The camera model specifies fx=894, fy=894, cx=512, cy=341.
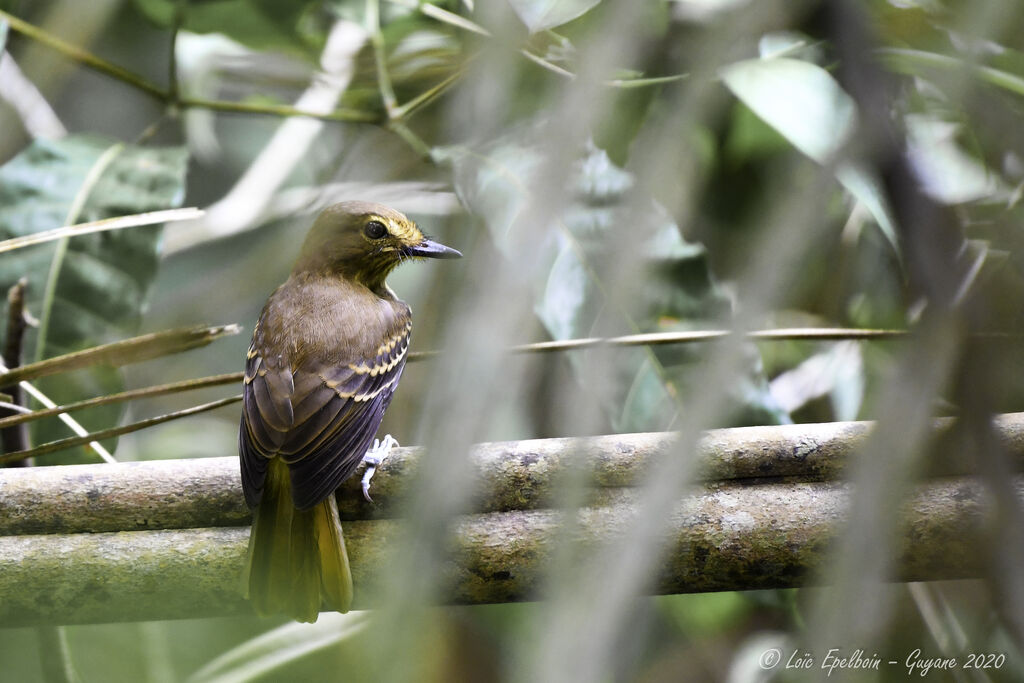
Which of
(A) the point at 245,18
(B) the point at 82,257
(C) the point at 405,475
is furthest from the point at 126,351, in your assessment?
(A) the point at 245,18

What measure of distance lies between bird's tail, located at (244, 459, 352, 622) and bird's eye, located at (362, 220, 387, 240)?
2.50 ft

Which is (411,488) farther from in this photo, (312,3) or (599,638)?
(312,3)

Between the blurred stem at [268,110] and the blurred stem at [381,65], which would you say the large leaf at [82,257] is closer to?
the blurred stem at [268,110]

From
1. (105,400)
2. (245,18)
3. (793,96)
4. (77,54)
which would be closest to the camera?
(105,400)

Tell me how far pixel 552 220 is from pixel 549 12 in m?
0.16

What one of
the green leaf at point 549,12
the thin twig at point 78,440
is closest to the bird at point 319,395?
the thin twig at point 78,440

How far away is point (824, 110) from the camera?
4.17 ft

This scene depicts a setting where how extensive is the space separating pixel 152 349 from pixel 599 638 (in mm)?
1117

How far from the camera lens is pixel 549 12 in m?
0.34

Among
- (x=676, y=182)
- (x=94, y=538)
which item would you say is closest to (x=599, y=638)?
(x=676, y=182)

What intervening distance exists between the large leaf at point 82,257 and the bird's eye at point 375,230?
398 millimetres

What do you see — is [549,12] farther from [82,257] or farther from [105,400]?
[82,257]

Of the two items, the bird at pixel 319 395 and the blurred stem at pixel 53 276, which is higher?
the blurred stem at pixel 53 276

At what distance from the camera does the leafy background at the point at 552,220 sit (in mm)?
212
